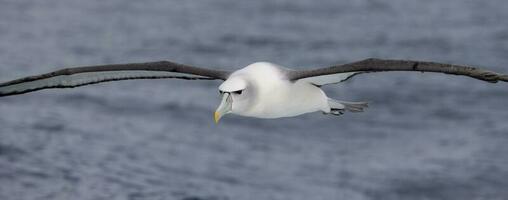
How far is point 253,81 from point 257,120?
104 feet

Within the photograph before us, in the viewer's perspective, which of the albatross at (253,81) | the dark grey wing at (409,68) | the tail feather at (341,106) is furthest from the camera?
the tail feather at (341,106)

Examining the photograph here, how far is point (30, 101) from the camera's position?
4706cm

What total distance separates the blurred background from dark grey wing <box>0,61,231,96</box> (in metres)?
20.6

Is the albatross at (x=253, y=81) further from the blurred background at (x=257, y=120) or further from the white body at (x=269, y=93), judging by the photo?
the blurred background at (x=257, y=120)

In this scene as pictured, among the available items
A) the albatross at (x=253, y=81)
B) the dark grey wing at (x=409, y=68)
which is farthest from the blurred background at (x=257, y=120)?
the dark grey wing at (x=409, y=68)

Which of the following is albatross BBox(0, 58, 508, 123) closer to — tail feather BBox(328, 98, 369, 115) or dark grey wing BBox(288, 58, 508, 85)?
dark grey wing BBox(288, 58, 508, 85)

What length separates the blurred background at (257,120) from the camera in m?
38.6

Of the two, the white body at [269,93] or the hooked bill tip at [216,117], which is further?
the white body at [269,93]

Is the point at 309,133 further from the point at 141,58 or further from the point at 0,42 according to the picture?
the point at 0,42

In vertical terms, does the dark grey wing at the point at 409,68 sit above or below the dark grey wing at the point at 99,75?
above

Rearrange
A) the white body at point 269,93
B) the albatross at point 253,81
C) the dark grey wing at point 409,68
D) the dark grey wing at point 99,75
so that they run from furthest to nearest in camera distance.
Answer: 1. the dark grey wing at point 99,75
2. the white body at point 269,93
3. the albatross at point 253,81
4. the dark grey wing at point 409,68

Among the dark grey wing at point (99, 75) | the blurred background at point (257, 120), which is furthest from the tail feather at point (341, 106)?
the blurred background at point (257, 120)

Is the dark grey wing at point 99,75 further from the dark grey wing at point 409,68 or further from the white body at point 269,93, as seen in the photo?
the dark grey wing at point 409,68

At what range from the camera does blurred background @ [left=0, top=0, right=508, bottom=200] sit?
38594mm
